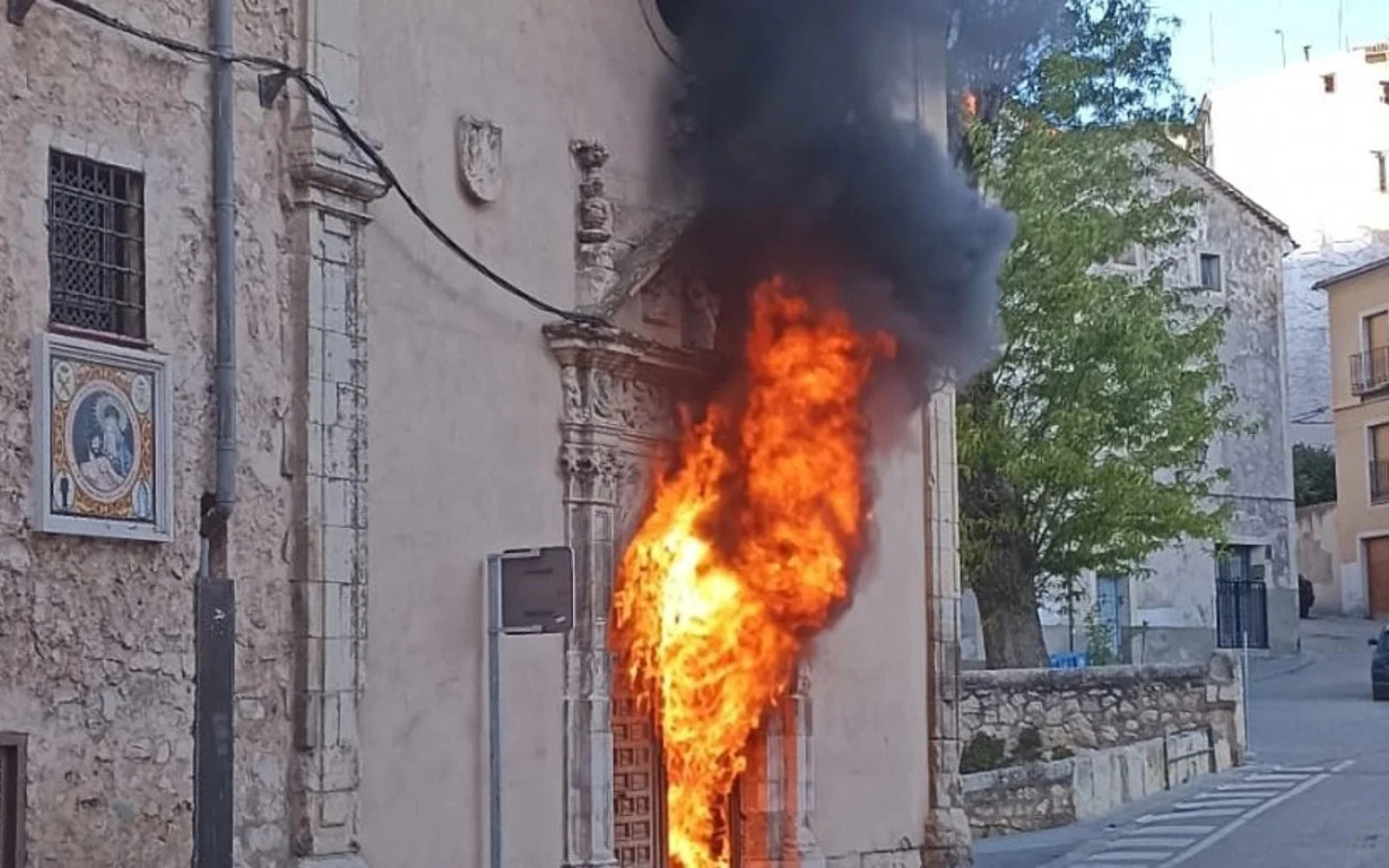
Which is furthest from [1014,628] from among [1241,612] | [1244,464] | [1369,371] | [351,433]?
[1369,371]

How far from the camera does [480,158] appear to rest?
475 inches

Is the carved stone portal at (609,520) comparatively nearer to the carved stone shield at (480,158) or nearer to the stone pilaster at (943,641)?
the carved stone shield at (480,158)

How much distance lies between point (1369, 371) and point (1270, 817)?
2891cm

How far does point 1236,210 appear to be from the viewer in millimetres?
39500

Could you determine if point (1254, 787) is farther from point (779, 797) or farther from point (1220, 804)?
point (779, 797)

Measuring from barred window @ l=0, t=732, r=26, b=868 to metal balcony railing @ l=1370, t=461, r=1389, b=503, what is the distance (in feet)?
133

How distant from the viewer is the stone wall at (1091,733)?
1948 centimetres

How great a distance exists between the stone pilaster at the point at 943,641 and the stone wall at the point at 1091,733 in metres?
2.05

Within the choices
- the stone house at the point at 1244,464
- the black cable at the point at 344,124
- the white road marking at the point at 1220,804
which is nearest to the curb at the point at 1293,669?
the stone house at the point at 1244,464

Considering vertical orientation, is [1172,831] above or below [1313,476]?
below

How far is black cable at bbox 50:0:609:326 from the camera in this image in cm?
927

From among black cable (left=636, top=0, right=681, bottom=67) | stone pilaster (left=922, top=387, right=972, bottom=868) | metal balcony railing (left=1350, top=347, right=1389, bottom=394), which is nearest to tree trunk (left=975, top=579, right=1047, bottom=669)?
stone pilaster (left=922, top=387, right=972, bottom=868)

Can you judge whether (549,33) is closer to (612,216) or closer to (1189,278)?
(612,216)

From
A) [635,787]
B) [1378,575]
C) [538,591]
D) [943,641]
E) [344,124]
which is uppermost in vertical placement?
[344,124]
